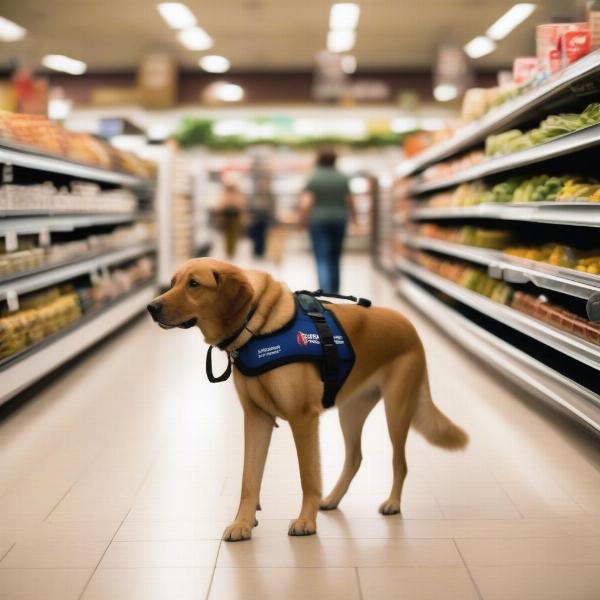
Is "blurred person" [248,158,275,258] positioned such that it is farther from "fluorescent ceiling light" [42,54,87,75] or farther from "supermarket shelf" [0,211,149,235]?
"supermarket shelf" [0,211,149,235]

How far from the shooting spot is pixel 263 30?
15.0 metres

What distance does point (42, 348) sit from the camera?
4.90 meters

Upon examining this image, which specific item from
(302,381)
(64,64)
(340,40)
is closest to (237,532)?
(302,381)

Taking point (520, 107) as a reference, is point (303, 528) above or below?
below

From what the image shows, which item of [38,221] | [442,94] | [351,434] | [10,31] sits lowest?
[351,434]

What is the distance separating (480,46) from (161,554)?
15.3 m

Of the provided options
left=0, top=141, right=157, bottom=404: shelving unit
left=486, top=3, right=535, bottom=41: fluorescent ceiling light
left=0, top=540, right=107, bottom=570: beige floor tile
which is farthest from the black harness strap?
left=486, top=3, right=535, bottom=41: fluorescent ceiling light

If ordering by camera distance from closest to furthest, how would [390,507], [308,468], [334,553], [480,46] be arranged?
[334,553] < [308,468] < [390,507] < [480,46]

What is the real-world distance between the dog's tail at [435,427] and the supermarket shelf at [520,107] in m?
1.58

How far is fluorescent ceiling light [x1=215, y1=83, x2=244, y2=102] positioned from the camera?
63.5ft

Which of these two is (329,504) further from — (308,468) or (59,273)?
(59,273)

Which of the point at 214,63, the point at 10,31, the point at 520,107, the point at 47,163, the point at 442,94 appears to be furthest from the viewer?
the point at 442,94

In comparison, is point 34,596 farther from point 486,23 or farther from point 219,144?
point 219,144

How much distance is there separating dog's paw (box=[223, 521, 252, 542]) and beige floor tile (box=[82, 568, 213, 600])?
0.22 m
